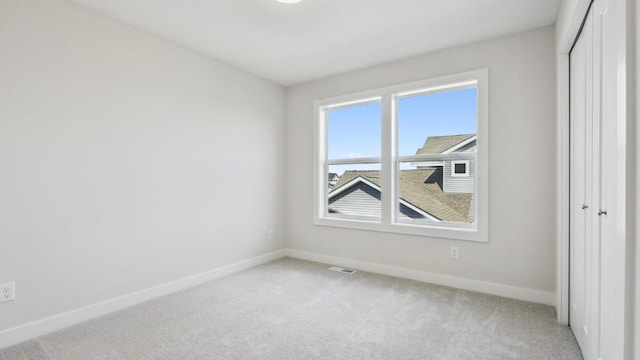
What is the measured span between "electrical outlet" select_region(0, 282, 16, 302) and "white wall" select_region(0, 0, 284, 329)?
0.04 meters

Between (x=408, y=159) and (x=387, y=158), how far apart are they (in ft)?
0.77

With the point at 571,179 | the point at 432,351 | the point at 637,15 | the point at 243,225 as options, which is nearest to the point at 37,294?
the point at 243,225

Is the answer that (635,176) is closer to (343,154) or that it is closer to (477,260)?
(477,260)

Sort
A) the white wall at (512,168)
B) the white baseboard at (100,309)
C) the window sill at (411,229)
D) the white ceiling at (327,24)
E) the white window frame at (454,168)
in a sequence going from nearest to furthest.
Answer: the white baseboard at (100,309), the white ceiling at (327,24), the white wall at (512,168), the window sill at (411,229), the white window frame at (454,168)

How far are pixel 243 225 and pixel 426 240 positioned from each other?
2129mm

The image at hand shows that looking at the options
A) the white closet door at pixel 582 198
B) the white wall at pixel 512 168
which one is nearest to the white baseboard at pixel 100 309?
the white wall at pixel 512 168

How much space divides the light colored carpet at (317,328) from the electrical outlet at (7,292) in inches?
12.5

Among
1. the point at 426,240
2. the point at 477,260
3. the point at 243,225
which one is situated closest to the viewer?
the point at 477,260

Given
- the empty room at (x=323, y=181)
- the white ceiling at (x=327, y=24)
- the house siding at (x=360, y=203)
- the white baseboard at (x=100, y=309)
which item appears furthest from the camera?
the house siding at (x=360, y=203)

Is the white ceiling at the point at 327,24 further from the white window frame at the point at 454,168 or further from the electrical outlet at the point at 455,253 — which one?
the electrical outlet at the point at 455,253

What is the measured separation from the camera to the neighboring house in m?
3.16

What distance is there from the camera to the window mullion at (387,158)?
3.53 metres

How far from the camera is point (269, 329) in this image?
223cm

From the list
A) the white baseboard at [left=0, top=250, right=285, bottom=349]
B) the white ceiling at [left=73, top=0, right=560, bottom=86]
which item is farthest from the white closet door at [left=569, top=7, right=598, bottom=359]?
the white baseboard at [left=0, top=250, right=285, bottom=349]
